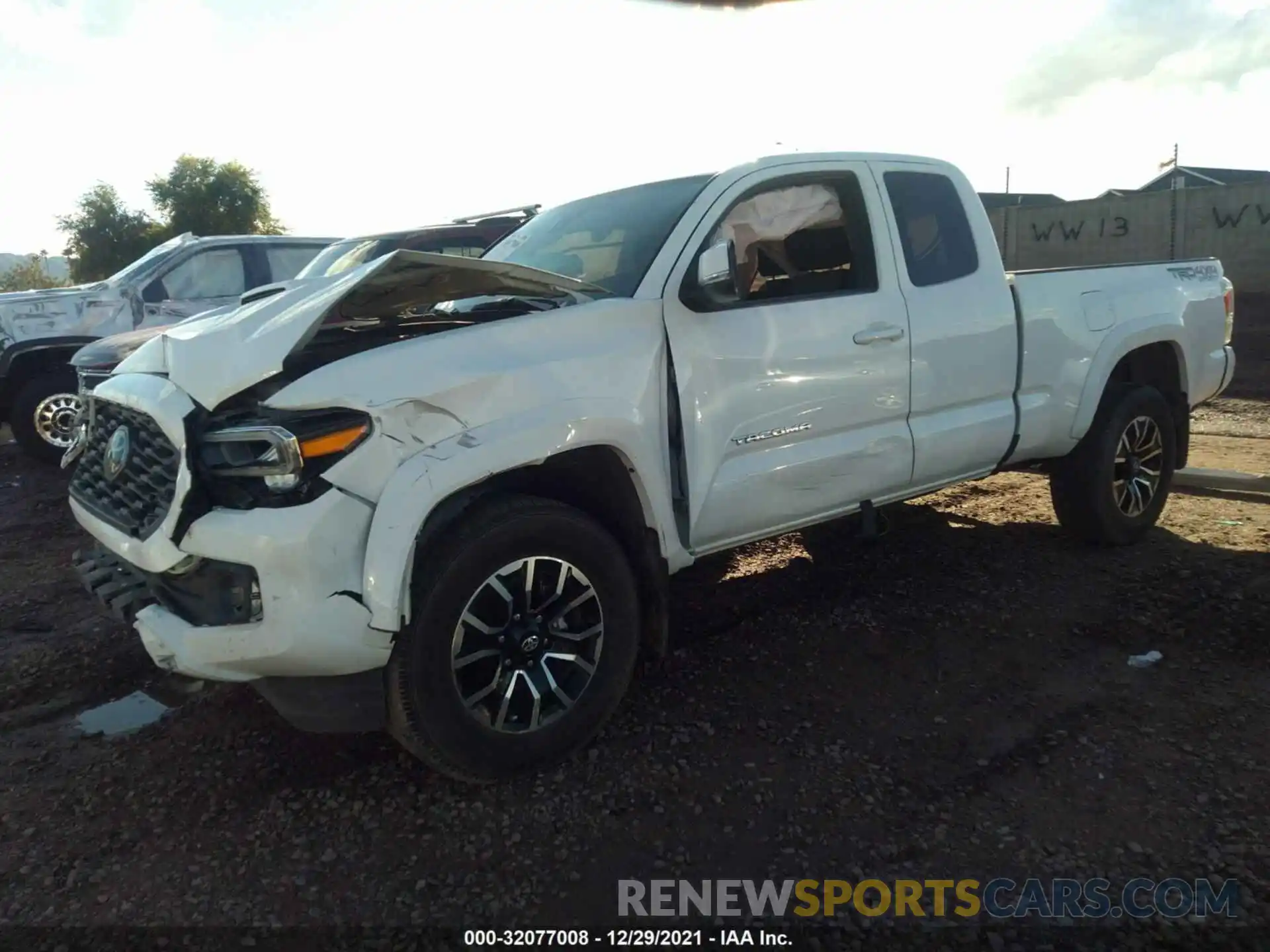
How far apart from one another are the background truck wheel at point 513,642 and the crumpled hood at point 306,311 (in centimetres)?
75

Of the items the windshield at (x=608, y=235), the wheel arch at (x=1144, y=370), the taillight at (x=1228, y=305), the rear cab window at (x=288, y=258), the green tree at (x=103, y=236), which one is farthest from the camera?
the green tree at (x=103, y=236)

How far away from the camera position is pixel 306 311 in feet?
9.19

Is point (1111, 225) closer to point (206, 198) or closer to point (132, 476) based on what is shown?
point (132, 476)

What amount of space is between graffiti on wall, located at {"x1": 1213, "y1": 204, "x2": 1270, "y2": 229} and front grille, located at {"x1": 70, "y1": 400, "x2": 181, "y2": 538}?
70.0ft

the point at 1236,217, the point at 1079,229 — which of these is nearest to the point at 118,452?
the point at 1236,217

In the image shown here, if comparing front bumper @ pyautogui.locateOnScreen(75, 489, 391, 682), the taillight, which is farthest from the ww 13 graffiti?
front bumper @ pyautogui.locateOnScreen(75, 489, 391, 682)

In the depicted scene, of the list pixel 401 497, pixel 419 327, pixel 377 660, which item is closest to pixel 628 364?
pixel 419 327

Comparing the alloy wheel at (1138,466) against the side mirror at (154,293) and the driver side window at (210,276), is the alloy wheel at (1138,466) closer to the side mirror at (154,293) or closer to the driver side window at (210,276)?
the driver side window at (210,276)

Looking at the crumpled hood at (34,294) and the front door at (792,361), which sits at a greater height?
the crumpled hood at (34,294)

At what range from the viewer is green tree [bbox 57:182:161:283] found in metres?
41.1

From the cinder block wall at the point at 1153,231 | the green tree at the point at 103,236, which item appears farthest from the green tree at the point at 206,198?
the cinder block wall at the point at 1153,231

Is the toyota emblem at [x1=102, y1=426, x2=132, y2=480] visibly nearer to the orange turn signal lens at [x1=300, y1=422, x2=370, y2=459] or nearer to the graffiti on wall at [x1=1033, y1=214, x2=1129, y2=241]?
the orange turn signal lens at [x1=300, y1=422, x2=370, y2=459]

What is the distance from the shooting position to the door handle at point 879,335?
382 centimetres

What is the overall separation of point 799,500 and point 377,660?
1.84 m
